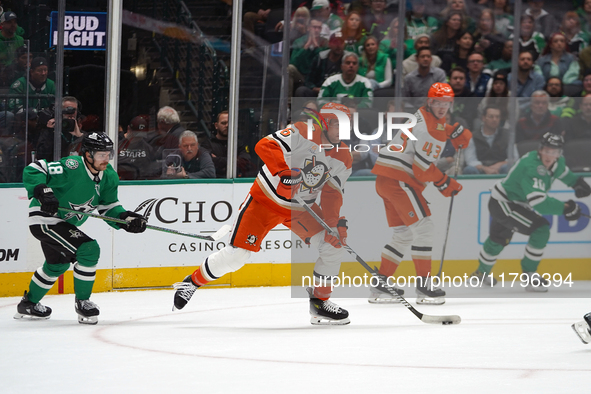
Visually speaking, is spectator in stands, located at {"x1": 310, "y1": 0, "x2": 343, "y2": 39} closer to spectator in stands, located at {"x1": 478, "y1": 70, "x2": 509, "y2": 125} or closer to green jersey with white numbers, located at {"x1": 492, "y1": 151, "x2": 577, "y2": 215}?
spectator in stands, located at {"x1": 478, "y1": 70, "x2": 509, "y2": 125}

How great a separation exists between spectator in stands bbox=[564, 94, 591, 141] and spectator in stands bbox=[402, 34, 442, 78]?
3.80 ft

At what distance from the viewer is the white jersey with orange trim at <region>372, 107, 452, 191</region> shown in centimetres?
542

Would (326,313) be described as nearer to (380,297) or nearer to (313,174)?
(313,174)

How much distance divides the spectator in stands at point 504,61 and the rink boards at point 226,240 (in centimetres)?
109

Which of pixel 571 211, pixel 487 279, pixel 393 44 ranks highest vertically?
pixel 393 44

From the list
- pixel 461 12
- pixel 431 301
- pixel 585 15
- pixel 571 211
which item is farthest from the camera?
pixel 585 15

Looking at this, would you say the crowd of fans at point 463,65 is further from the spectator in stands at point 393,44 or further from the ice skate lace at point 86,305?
the ice skate lace at point 86,305

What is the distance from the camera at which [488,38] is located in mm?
7121

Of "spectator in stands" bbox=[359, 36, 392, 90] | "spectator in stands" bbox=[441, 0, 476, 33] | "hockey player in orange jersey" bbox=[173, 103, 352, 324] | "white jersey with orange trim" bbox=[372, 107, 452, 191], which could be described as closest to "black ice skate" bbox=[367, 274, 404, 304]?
"white jersey with orange trim" bbox=[372, 107, 452, 191]

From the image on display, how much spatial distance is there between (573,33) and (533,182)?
6.59ft

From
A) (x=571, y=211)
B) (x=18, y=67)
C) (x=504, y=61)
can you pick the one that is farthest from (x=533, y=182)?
(x=18, y=67)

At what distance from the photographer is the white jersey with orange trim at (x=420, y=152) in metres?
5.42

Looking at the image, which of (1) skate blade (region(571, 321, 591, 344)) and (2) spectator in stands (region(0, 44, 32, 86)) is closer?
(1) skate blade (region(571, 321, 591, 344))

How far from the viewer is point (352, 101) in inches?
257
